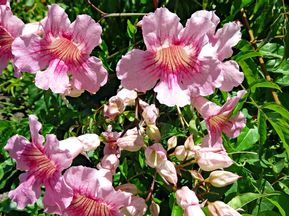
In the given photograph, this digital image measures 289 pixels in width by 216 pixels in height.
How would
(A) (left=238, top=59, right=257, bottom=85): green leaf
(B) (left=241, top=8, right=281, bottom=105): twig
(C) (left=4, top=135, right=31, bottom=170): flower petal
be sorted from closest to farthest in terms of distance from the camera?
1. (C) (left=4, top=135, right=31, bottom=170): flower petal
2. (A) (left=238, top=59, right=257, bottom=85): green leaf
3. (B) (left=241, top=8, right=281, bottom=105): twig

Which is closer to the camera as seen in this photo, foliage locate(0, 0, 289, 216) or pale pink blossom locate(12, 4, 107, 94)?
pale pink blossom locate(12, 4, 107, 94)

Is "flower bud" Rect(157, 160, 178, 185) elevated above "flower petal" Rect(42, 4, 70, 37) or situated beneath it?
situated beneath

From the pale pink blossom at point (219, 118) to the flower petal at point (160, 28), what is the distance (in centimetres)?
22

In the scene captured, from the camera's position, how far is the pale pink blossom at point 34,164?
1.67 m

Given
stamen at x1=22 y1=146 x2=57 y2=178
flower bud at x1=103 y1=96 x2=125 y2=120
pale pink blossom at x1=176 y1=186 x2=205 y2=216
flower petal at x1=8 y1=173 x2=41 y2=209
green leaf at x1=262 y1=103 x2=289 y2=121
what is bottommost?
flower petal at x1=8 y1=173 x2=41 y2=209

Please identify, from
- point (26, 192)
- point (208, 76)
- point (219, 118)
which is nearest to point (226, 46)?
point (208, 76)

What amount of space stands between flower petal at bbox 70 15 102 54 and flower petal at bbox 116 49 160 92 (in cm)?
9

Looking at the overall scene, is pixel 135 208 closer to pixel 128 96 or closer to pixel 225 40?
pixel 128 96

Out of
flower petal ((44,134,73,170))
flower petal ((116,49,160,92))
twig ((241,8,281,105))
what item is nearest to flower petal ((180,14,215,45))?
flower petal ((116,49,160,92))

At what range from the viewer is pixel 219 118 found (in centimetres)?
185

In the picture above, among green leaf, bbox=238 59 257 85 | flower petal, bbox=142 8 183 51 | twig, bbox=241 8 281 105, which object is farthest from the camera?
twig, bbox=241 8 281 105

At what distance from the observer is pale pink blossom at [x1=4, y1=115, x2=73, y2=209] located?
1.67 meters

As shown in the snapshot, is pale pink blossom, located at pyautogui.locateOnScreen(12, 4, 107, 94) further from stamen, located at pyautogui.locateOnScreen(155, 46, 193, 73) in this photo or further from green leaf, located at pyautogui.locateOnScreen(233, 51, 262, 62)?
green leaf, located at pyautogui.locateOnScreen(233, 51, 262, 62)

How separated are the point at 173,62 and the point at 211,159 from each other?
0.93 feet
